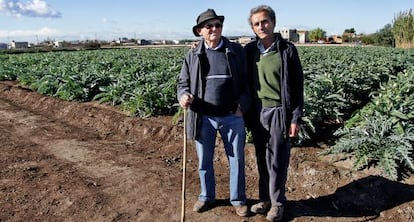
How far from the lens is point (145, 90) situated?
814cm

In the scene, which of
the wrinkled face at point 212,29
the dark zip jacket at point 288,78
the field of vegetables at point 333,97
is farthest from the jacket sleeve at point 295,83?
the field of vegetables at point 333,97

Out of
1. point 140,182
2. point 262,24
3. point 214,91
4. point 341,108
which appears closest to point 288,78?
point 262,24

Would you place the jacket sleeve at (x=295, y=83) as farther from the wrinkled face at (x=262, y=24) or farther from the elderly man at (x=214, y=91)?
the elderly man at (x=214, y=91)

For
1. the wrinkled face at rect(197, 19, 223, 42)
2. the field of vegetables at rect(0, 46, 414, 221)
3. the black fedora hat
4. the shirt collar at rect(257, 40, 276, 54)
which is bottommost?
the field of vegetables at rect(0, 46, 414, 221)

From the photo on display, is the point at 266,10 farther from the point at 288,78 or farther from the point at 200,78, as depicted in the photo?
the point at 200,78

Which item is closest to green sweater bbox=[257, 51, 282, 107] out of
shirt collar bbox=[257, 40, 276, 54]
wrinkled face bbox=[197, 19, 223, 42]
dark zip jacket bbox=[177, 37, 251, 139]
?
shirt collar bbox=[257, 40, 276, 54]

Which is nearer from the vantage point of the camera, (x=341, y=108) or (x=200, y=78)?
(x=200, y=78)

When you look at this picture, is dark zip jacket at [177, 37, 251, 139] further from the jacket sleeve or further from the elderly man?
the jacket sleeve

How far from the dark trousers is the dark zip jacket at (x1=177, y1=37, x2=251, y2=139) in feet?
0.82

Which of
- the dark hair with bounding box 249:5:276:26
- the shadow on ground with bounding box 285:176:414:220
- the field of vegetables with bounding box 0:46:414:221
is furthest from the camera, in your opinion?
the field of vegetables with bounding box 0:46:414:221

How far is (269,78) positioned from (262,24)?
0.49 meters

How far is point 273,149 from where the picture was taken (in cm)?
367

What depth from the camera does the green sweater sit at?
11.4ft

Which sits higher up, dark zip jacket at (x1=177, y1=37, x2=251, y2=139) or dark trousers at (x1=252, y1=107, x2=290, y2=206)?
dark zip jacket at (x1=177, y1=37, x2=251, y2=139)
